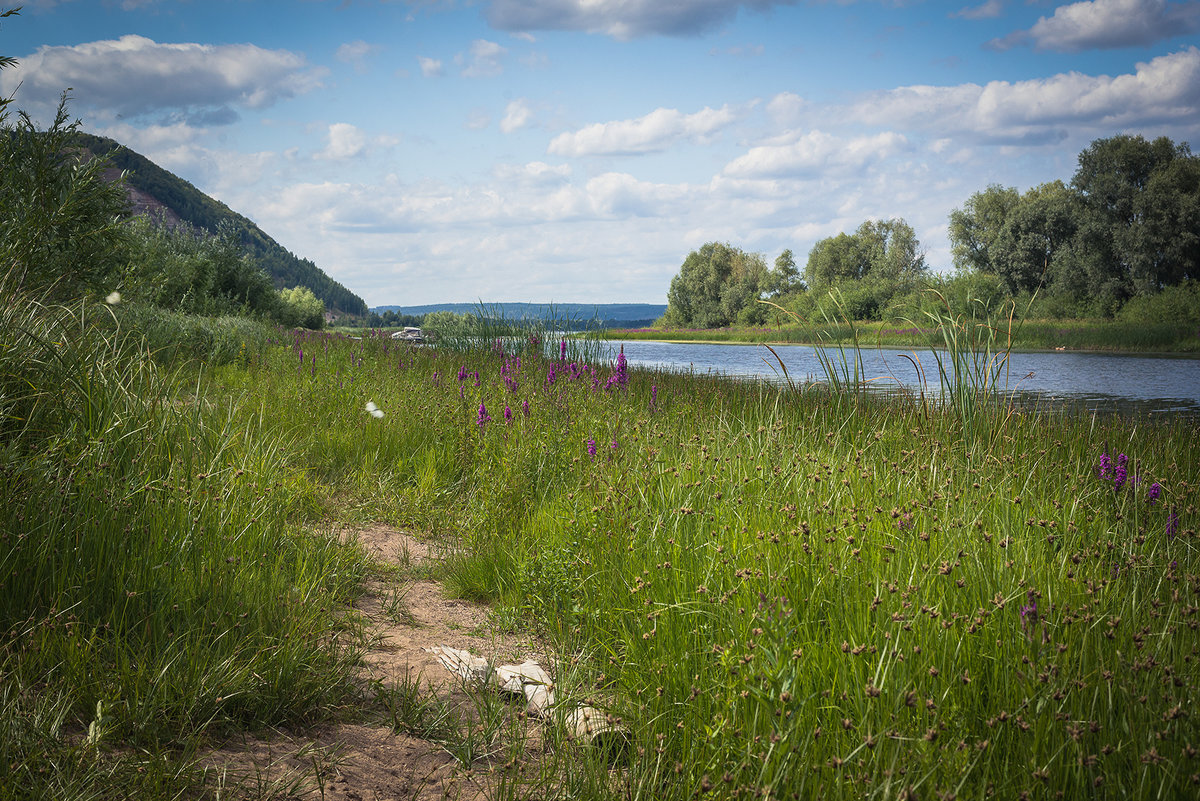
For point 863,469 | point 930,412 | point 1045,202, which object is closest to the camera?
point 863,469

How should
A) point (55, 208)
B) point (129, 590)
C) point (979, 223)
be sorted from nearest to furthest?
point (129, 590) → point (55, 208) → point (979, 223)

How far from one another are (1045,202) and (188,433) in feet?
159

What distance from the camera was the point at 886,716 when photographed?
5.74 feet

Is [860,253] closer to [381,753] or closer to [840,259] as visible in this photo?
[840,259]

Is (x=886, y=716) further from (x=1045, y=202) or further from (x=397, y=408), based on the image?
(x=1045, y=202)

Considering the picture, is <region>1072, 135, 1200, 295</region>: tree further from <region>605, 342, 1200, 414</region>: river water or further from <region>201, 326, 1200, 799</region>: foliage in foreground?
<region>201, 326, 1200, 799</region>: foliage in foreground

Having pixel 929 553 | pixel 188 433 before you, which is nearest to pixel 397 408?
pixel 188 433

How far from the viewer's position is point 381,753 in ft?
6.64

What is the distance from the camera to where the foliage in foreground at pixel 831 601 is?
5.47ft

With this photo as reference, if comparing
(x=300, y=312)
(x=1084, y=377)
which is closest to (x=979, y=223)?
(x=1084, y=377)

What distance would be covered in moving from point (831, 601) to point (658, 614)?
0.64 meters

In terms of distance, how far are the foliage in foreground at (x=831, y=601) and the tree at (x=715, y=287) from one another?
52.3m

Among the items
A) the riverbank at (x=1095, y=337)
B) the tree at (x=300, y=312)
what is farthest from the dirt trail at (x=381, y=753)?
the tree at (x=300, y=312)

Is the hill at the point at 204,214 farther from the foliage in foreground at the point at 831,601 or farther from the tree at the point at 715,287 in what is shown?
the tree at the point at 715,287
